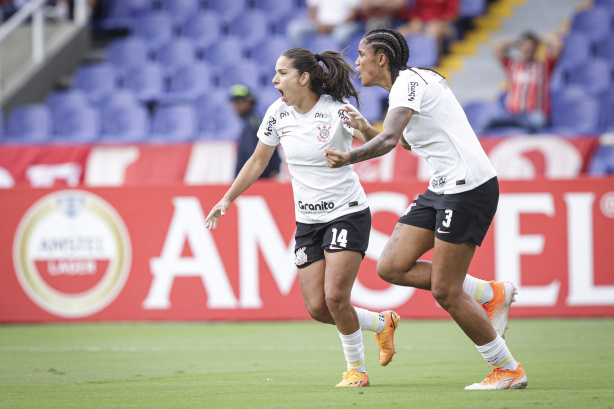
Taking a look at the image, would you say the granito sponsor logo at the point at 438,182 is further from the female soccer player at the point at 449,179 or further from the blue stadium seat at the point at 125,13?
the blue stadium seat at the point at 125,13

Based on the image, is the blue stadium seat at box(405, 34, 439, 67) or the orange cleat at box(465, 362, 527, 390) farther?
the blue stadium seat at box(405, 34, 439, 67)

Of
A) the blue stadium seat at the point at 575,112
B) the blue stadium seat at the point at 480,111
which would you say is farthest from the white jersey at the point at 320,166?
the blue stadium seat at the point at 575,112

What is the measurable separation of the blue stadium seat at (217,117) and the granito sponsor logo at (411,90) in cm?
959

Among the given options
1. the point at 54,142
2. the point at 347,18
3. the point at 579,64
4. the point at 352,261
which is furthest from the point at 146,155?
the point at 352,261

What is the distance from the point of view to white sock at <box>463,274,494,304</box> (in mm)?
5855

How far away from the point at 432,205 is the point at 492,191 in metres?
0.37

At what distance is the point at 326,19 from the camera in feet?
52.5

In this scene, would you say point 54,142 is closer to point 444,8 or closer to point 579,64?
point 444,8

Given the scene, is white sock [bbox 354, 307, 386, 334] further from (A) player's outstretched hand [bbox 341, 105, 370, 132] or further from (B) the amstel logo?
(B) the amstel logo

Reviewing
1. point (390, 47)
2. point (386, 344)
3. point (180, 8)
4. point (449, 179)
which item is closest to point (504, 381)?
point (386, 344)

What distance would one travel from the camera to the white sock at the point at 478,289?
5.86 metres

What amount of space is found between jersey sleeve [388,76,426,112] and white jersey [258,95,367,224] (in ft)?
1.73

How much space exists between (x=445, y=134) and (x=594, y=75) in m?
10.1

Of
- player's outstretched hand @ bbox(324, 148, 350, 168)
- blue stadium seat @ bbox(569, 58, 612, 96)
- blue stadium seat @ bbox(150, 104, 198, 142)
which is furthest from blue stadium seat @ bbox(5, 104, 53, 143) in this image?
player's outstretched hand @ bbox(324, 148, 350, 168)
